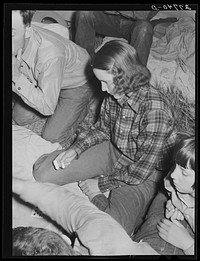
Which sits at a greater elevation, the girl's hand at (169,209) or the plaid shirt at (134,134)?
the plaid shirt at (134,134)

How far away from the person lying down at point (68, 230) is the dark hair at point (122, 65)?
33 cm

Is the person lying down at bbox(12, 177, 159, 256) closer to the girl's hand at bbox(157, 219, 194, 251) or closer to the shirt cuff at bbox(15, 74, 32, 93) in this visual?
the girl's hand at bbox(157, 219, 194, 251)

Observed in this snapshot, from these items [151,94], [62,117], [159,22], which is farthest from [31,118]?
[159,22]

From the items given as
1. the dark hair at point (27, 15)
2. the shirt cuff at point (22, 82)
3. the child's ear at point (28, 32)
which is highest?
the dark hair at point (27, 15)

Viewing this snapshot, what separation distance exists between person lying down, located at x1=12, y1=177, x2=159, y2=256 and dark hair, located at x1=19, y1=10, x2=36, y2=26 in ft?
1.40

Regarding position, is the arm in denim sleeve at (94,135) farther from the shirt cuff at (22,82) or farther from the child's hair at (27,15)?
the child's hair at (27,15)

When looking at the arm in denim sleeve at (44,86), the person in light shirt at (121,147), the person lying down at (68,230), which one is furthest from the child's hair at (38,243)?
the arm in denim sleeve at (44,86)

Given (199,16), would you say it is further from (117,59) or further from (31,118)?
(31,118)

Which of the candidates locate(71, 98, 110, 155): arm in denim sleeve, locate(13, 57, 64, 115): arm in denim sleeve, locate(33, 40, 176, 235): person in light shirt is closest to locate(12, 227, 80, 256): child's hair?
locate(33, 40, 176, 235): person in light shirt

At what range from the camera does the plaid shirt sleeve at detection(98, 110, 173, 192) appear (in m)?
1.62

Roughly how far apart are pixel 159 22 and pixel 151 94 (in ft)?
0.68

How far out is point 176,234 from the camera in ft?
5.39

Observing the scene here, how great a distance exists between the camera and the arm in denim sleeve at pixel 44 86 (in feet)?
5.40

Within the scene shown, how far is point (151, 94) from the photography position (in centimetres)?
164
